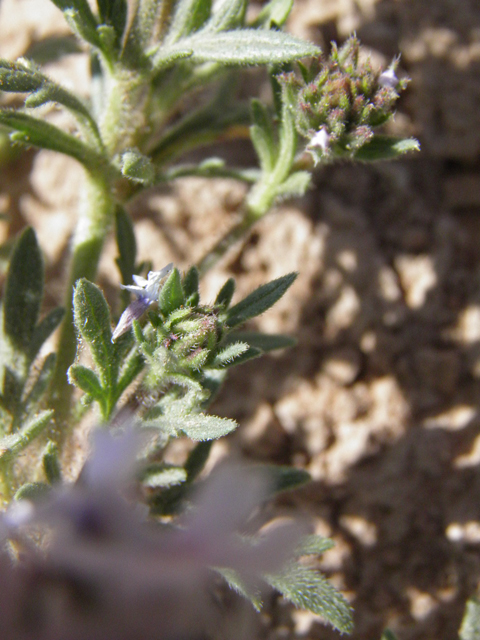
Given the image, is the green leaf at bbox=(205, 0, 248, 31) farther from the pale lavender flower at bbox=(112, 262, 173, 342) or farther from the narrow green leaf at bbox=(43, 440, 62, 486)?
the narrow green leaf at bbox=(43, 440, 62, 486)

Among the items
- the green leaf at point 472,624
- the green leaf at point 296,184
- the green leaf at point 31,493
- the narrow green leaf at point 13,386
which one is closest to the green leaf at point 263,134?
the green leaf at point 296,184

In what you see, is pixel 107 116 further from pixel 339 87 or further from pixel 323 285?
pixel 323 285

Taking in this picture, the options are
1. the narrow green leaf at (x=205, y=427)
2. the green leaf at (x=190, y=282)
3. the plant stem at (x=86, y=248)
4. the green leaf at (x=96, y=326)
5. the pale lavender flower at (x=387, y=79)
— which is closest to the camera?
the narrow green leaf at (x=205, y=427)

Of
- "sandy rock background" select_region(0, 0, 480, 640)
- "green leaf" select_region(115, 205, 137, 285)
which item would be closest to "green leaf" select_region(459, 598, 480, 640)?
"sandy rock background" select_region(0, 0, 480, 640)

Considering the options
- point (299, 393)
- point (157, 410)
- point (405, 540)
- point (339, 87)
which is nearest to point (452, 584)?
point (405, 540)

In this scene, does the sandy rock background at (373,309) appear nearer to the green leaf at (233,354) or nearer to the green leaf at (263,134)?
the green leaf at (263,134)

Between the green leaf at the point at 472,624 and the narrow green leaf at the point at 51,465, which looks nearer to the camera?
the narrow green leaf at the point at 51,465

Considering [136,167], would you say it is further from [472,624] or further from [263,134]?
[472,624]
